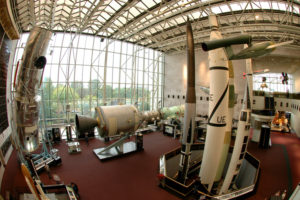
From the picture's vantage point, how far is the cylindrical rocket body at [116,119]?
8.45 meters

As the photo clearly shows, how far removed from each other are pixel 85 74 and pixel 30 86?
466 inches

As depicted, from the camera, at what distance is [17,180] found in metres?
6.34

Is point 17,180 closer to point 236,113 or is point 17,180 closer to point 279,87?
point 236,113

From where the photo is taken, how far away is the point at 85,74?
17.2 meters

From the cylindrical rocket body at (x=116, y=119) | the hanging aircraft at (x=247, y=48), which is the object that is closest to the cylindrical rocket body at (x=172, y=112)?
the cylindrical rocket body at (x=116, y=119)

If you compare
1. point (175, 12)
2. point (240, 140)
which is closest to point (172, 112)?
point (175, 12)

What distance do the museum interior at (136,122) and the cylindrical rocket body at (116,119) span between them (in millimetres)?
57

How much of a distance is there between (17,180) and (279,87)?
26.1 m

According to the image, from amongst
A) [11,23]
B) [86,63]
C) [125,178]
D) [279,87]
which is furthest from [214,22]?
[279,87]

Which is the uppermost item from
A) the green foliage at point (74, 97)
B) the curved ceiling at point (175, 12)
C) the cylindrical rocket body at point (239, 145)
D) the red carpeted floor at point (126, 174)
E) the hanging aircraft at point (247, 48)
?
the curved ceiling at point (175, 12)

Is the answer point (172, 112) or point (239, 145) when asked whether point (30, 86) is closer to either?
point (239, 145)

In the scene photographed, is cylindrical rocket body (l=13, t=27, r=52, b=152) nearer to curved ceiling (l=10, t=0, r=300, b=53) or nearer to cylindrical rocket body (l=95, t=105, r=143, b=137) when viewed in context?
cylindrical rocket body (l=95, t=105, r=143, b=137)

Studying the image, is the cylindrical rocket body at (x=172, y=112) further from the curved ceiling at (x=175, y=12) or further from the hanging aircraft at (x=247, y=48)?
the hanging aircraft at (x=247, y=48)

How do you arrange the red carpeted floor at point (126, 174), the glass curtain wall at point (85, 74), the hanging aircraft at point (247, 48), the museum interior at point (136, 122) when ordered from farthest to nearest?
the glass curtain wall at point (85, 74) < the red carpeted floor at point (126, 174) < the museum interior at point (136, 122) < the hanging aircraft at point (247, 48)
